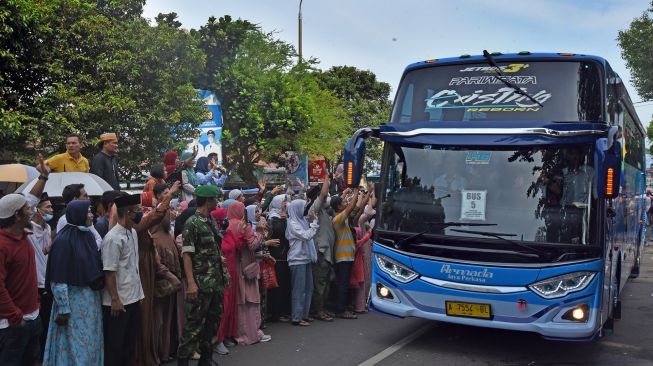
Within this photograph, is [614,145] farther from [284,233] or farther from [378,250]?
[284,233]

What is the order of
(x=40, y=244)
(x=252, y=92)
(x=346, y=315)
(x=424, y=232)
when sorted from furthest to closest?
(x=252, y=92), (x=346, y=315), (x=424, y=232), (x=40, y=244)

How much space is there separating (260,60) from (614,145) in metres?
24.5

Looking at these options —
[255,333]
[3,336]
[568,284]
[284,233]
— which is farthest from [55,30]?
[568,284]

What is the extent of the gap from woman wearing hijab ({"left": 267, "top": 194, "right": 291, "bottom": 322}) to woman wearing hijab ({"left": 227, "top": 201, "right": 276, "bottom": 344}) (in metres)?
1.08

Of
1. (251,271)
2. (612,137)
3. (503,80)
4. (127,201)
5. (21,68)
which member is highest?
(21,68)

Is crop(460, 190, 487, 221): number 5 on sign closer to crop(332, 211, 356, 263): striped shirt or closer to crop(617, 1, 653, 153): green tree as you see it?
crop(332, 211, 356, 263): striped shirt

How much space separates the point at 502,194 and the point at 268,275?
11.0 ft

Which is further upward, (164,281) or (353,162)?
(353,162)

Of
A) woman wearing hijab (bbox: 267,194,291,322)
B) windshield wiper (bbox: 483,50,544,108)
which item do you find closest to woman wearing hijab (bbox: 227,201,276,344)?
woman wearing hijab (bbox: 267,194,291,322)

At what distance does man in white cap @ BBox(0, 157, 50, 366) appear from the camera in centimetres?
468

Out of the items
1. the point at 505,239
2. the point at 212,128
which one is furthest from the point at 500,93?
the point at 212,128

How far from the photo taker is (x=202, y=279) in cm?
621

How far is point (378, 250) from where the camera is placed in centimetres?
744

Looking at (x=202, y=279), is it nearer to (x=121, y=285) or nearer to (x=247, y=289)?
(x=121, y=285)
